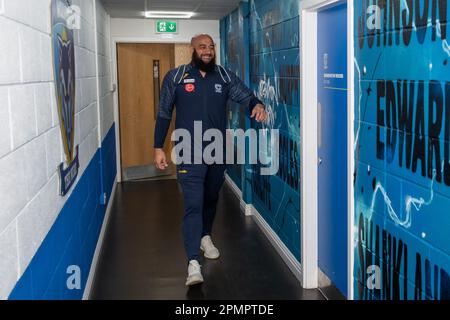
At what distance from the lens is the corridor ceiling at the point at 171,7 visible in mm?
5746

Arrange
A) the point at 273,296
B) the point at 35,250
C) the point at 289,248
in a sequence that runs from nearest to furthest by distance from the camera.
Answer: the point at 35,250, the point at 273,296, the point at 289,248

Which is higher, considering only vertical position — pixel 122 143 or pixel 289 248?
pixel 122 143

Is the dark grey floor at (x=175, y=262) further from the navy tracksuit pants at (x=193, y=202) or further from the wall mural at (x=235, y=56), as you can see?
the wall mural at (x=235, y=56)

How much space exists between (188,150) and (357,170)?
4.47 ft

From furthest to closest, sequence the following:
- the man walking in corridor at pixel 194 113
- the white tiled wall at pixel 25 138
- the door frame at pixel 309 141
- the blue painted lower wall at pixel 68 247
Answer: the man walking in corridor at pixel 194 113, the door frame at pixel 309 141, the blue painted lower wall at pixel 68 247, the white tiled wall at pixel 25 138

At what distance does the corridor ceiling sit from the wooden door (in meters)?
0.89

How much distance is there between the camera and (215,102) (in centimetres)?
376

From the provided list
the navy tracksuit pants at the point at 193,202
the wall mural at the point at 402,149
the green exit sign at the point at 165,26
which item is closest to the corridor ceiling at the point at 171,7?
the green exit sign at the point at 165,26

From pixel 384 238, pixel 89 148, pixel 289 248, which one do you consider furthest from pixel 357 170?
pixel 89 148

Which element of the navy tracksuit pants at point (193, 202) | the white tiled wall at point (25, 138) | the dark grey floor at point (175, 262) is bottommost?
the dark grey floor at point (175, 262)

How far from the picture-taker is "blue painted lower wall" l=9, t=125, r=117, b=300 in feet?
6.21

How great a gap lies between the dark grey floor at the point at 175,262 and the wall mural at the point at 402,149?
1.03 metres

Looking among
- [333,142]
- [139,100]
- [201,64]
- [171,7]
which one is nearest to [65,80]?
[201,64]

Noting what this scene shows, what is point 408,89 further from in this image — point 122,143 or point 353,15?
point 122,143
